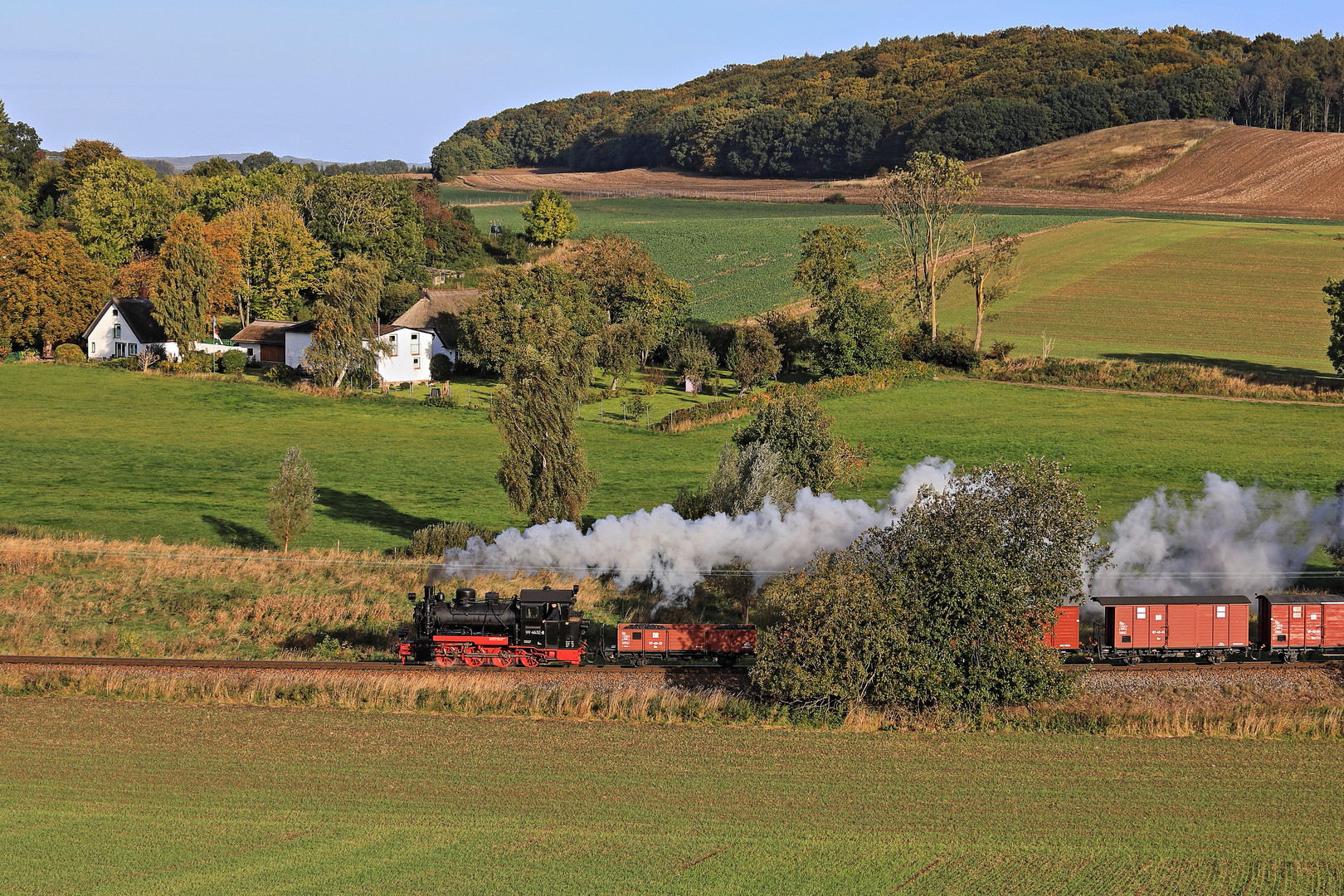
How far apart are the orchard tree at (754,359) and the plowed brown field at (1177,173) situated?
8581 centimetres

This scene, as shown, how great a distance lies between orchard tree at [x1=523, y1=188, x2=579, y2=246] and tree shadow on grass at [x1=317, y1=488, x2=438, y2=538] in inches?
3457

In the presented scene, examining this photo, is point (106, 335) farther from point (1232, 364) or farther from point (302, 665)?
point (1232, 364)

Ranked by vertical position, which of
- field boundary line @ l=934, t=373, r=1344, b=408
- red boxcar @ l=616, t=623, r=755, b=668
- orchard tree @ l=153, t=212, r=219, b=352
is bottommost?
red boxcar @ l=616, t=623, r=755, b=668

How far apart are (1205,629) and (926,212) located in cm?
6709

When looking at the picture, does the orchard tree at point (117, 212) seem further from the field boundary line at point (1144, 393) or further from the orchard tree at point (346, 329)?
the field boundary line at point (1144, 393)

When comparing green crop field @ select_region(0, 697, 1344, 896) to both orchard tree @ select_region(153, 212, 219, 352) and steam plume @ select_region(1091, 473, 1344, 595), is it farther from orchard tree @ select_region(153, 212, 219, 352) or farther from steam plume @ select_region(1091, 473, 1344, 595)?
orchard tree @ select_region(153, 212, 219, 352)

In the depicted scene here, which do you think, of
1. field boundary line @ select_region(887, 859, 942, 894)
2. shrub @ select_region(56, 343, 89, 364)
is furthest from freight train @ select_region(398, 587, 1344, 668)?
shrub @ select_region(56, 343, 89, 364)

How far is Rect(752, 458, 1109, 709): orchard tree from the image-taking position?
32.5 metres

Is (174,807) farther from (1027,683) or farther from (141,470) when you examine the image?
(141,470)

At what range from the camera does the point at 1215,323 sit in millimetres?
100688

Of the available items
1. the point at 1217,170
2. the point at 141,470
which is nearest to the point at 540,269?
the point at 141,470

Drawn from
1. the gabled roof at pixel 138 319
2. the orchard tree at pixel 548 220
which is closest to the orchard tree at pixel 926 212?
the orchard tree at pixel 548 220

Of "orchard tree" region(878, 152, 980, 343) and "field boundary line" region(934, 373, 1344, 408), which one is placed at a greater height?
"orchard tree" region(878, 152, 980, 343)

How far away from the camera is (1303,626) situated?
37.5m
